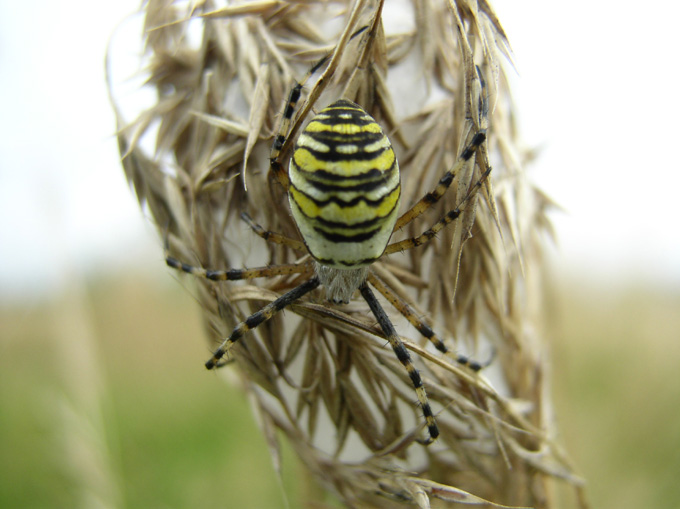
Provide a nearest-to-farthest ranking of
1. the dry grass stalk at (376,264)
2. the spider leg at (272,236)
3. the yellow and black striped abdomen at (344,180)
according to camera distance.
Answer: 1. the yellow and black striped abdomen at (344,180)
2. the dry grass stalk at (376,264)
3. the spider leg at (272,236)

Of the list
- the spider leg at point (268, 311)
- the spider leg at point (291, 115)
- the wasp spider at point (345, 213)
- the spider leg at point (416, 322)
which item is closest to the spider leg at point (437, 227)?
the wasp spider at point (345, 213)

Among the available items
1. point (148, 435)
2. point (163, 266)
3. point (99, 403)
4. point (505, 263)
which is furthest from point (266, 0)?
point (148, 435)

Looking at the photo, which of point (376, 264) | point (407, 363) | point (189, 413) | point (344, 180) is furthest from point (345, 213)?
point (189, 413)

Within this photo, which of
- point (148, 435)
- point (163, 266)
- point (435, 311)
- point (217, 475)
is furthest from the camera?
point (148, 435)

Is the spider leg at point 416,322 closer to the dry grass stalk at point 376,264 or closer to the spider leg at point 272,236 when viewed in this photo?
the dry grass stalk at point 376,264

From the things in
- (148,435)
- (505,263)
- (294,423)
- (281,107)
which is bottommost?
(148,435)

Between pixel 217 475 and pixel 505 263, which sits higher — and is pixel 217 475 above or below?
below

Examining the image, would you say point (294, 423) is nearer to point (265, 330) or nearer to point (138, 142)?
point (265, 330)
